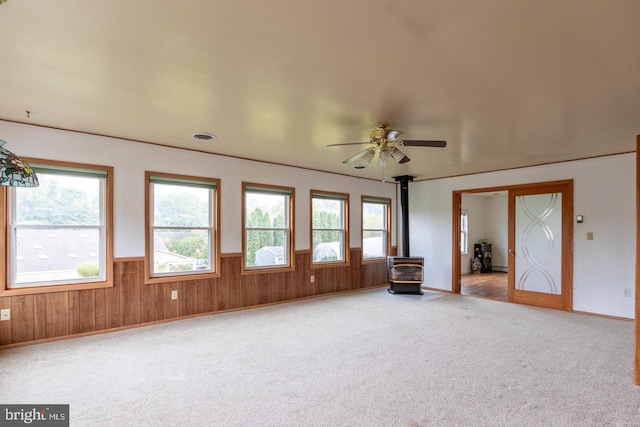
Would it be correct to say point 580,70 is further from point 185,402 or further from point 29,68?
point 29,68

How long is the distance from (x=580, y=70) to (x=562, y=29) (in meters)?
0.67

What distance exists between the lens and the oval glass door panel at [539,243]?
5.41 meters

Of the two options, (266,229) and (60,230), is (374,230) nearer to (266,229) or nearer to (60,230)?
(266,229)

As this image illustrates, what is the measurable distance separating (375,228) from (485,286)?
2687 millimetres

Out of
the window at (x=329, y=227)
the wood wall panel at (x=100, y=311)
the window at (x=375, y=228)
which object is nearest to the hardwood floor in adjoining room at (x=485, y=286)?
the window at (x=375, y=228)

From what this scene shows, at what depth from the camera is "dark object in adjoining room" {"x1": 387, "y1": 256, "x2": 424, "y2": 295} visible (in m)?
6.46

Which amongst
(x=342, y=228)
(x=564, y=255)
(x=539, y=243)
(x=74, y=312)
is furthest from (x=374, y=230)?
(x=74, y=312)

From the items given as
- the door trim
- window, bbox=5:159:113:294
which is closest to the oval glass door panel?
the door trim

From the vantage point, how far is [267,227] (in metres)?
5.59

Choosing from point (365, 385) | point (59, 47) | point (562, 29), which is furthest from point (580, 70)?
point (59, 47)

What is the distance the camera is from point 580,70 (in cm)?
238

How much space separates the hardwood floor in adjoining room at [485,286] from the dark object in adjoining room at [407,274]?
101 centimetres

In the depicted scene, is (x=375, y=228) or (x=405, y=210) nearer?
(x=405, y=210)

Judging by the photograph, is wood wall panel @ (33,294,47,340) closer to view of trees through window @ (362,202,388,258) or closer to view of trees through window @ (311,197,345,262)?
view of trees through window @ (311,197,345,262)
